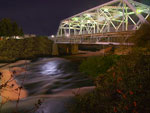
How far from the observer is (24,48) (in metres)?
42.5

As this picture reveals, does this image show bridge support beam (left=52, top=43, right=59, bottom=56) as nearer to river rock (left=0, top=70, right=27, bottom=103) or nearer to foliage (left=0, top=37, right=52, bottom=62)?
foliage (left=0, top=37, right=52, bottom=62)

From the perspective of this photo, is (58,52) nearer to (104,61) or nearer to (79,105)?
(104,61)

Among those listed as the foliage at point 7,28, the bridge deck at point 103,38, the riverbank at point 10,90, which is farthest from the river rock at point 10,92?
the foliage at point 7,28

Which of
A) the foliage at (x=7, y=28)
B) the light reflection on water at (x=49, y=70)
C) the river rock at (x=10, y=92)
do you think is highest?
the foliage at (x=7, y=28)

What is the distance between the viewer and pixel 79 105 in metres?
6.23

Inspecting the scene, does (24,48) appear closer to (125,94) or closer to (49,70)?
(49,70)

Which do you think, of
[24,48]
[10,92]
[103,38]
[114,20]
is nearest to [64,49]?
[24,48]

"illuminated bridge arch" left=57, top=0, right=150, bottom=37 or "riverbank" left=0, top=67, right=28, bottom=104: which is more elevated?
"illuminated bridge arch" left=57, top=0, right=150, bottom=37

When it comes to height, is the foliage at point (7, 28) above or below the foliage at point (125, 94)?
above

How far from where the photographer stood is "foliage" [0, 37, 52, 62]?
38544 millimetres

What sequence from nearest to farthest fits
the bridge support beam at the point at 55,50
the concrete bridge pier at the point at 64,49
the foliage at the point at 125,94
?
the foliage at the point at 125,94, the bridge support beam at the point at 55,50, the concrete bridge pier at the point at 64,49

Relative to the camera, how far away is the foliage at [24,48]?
38544 mm

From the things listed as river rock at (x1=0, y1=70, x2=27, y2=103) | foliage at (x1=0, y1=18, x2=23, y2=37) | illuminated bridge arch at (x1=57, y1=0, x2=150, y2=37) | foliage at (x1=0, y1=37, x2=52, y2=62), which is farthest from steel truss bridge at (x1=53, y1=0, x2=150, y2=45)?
foliage at (x1=0, y1=18, x2=23, y2=37)

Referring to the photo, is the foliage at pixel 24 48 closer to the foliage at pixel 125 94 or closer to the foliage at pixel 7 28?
the foliage at pixel 7 28
